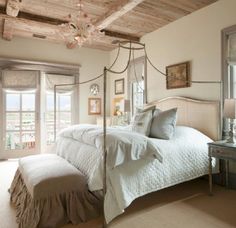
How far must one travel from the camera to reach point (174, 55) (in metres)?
4.14

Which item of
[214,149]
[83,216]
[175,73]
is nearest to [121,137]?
[83,216]

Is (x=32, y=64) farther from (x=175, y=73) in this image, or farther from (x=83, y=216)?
(x=83, y=216)

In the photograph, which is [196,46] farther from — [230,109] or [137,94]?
[137,94]

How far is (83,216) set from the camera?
2209mm

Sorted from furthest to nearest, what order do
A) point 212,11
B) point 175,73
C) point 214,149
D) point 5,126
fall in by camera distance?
point 5,126 → point 175,73 → point 212,11 → point 214,149

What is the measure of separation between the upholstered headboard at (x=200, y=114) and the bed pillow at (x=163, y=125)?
652 mm

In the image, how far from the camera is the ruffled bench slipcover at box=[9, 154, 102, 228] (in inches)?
81.7

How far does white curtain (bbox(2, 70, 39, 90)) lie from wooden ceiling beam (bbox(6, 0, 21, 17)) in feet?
5.73

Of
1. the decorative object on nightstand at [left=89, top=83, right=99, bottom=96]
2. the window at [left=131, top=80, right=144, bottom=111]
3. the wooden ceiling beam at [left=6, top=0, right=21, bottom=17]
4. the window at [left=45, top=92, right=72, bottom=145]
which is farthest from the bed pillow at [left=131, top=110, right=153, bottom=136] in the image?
the decorative object on nightstand at [left=89, top=83, right=99, bottom=96]

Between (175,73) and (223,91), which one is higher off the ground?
(175,73)

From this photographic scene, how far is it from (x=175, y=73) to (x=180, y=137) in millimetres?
1576

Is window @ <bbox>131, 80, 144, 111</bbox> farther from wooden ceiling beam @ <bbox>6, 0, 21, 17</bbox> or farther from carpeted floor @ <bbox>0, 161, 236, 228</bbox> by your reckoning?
wooden ceiling beam @ <bbox>6, 0, 21, 17</bbox>

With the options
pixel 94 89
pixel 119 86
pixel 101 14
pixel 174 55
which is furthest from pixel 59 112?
pixel 174 55

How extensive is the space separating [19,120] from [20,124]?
0.10 m
